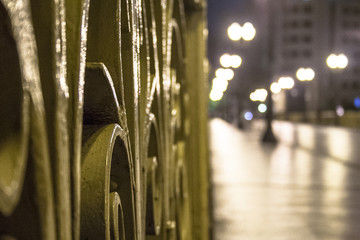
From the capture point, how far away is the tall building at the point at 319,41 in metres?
99.7

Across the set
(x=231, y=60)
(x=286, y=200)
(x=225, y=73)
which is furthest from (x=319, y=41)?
(x=286, y=200)

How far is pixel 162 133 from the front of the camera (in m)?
1.44

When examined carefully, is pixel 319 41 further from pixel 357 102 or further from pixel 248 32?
pixel 248 32

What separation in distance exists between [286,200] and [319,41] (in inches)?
4092

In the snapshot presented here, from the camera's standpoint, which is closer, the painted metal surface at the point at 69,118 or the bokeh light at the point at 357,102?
the painted metal surface at the point at 69,118

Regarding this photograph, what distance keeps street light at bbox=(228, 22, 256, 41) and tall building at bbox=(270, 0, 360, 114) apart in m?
74.5

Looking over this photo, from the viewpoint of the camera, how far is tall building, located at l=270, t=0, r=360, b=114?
9969cm

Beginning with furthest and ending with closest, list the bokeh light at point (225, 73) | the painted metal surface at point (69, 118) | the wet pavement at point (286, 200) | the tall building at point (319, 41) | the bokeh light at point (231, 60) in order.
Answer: the tall building at point (319, 41), the bokeh light at point (225, 73), the bokeh light at point (231, 60), the wet pavement at point (286, 200), the painted metal surface at point (69, 118)

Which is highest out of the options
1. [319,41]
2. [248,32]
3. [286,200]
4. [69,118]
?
[319,41]

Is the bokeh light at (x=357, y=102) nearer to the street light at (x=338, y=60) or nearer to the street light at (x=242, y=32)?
the street light at (x=338, y=60)

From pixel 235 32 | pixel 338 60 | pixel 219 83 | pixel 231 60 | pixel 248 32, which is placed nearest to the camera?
pixel 248 32

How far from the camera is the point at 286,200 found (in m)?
8.23

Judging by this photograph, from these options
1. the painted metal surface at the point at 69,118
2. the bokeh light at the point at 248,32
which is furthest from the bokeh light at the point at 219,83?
the painted metal surface at the point at 69,118

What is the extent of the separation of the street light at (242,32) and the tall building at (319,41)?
7454 centimetres
